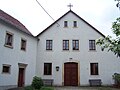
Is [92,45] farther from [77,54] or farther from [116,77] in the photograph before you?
[116,77]

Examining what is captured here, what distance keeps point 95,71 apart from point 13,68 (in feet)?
34.8

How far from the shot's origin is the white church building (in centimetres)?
2462

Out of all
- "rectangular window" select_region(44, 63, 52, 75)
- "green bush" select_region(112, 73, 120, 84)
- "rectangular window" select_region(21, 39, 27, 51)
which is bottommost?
"green bush" select_region(112, 73, 120, 84)

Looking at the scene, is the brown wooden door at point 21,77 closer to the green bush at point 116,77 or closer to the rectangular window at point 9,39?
the rectangular window at point 9,39

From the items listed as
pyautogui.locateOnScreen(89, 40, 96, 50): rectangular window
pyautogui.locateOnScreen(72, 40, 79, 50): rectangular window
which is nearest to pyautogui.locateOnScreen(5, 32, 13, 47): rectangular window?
pyautogui.locateOnScreen(72, 40, 79, 50): rectangular window

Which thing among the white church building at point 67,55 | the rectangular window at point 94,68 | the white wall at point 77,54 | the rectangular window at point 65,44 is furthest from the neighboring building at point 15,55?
the rectangular window at point 94,68

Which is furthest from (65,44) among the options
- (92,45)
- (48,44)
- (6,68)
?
(6,68)

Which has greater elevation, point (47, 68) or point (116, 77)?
point (47, 68)

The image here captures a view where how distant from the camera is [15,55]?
20.4 m

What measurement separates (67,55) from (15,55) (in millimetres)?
7759

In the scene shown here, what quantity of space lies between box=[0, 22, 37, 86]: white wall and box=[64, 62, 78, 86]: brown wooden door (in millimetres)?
4224

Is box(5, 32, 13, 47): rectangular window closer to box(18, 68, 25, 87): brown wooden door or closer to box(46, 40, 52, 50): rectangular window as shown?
box(18, 68, 25, 87): brown wooden door

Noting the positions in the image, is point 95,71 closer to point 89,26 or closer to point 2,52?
point 89,26

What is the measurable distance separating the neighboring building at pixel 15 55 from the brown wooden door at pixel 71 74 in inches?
166
